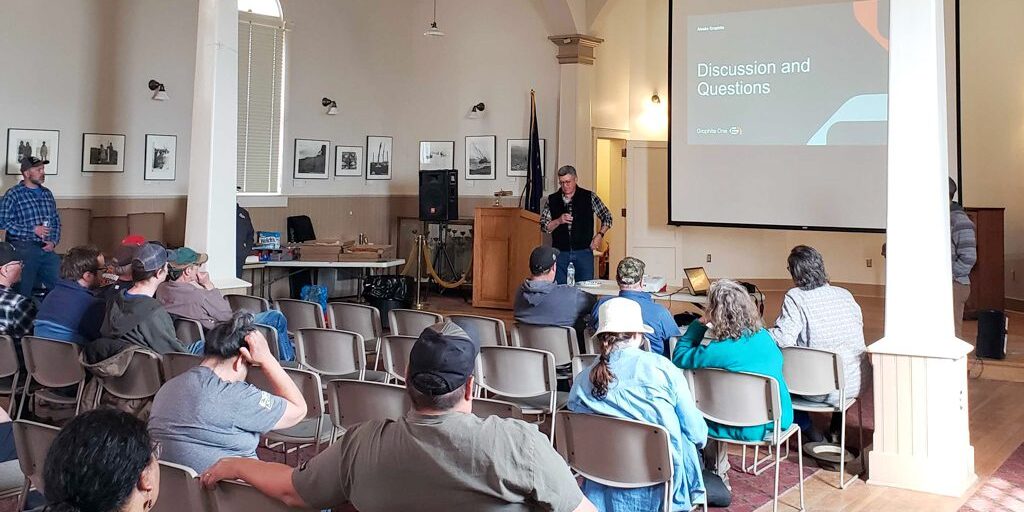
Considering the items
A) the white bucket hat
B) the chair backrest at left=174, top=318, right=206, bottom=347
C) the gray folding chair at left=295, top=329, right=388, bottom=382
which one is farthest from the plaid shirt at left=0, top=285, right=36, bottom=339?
the white bucket hat

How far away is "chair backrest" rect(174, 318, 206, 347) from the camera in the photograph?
5727mm

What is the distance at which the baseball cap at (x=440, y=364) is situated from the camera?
240cm

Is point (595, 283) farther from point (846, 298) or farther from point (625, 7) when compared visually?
point (625, 7)

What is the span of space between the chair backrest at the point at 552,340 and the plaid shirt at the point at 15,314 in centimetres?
297

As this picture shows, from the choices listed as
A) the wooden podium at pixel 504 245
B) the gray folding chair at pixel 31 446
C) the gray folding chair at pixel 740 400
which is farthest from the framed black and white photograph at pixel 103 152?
the gray folding chair at pixel 740 400

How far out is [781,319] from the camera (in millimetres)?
5344

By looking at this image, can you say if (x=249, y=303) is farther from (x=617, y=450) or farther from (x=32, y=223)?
(x=617, y=450)

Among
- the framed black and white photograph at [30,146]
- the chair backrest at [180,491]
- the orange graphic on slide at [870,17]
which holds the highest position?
the orange graphic on slide at [870,17]

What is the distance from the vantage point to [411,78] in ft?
44.0

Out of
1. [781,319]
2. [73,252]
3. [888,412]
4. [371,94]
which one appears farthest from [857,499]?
[371,94]

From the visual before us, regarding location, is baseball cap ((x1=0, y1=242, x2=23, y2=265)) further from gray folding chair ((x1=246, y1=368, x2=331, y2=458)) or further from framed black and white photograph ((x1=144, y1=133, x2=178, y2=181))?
framed black and white photograph ((x1=144, y1=133, x2=178, y2=181))

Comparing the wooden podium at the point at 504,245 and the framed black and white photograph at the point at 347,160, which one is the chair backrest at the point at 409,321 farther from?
the framed black and white photograph at the point at 347,160

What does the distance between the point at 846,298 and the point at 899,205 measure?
0.64 metres

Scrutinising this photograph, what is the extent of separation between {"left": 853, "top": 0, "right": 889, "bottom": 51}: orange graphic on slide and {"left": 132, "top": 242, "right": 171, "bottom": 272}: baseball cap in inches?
286
